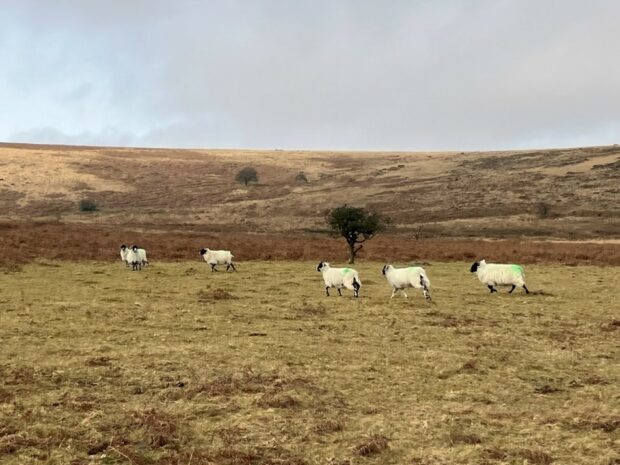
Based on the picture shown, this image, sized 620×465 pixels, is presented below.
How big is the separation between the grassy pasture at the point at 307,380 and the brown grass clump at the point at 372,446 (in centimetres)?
2

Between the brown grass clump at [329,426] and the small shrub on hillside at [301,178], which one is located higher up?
the small shrub on hillside at [301,178]

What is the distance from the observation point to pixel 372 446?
742 cm

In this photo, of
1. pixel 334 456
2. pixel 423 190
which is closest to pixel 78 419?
pixel 334 456

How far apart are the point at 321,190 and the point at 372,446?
10211cm

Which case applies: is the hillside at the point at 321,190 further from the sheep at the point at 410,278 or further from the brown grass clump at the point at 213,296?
the brown grass clump at the point at 213,296

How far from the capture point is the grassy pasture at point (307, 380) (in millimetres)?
7520

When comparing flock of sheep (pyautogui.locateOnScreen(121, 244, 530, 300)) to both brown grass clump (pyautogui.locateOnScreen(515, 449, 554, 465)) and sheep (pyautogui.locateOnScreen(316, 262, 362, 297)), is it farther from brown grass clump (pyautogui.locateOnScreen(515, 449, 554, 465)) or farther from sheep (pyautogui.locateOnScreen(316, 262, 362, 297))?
brown grass clump (pyautogui.locateOnScreen(515, 449, 554, 465))

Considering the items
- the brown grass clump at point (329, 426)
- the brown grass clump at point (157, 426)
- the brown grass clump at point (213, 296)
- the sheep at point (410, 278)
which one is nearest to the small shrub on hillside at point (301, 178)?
the brown grass clump at point (213, 296)

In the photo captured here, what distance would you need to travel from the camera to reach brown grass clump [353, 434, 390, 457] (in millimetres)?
7352

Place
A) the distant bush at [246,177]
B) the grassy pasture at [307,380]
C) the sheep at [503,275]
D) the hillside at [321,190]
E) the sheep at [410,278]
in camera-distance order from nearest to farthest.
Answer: the grassy pasture at [307,380]
the sheep at [410,278]
the sheep at [503,275]
the hillside at [321,190]
the distant bush at [246,177]

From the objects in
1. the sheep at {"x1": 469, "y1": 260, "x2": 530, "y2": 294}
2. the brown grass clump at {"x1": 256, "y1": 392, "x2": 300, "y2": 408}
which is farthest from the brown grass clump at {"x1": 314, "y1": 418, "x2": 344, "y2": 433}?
the sheep at {"x1": 469, "y1": 260, "x2": 530, "y2": 294}

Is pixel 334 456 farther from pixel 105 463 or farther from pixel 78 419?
pixel 78 419

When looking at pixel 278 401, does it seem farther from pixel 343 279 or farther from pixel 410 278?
pixel 343 279

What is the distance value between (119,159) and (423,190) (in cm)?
8004
